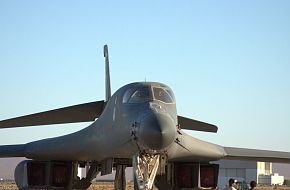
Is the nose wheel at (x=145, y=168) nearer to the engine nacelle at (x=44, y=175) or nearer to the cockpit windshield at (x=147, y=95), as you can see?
the cockpit windshield at (x=147, y=95)

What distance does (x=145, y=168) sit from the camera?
11352 millimetres

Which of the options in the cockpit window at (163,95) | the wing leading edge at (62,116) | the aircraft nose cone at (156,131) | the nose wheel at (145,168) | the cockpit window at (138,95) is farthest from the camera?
the wing leading edge at (62,116)

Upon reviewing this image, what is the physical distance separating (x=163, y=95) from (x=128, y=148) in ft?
4.44

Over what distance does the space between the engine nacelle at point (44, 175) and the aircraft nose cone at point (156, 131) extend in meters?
4.44

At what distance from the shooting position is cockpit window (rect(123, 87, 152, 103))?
11773 millimetres

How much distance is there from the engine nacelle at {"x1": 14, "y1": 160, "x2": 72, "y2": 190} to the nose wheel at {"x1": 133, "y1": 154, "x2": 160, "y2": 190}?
11.9ft

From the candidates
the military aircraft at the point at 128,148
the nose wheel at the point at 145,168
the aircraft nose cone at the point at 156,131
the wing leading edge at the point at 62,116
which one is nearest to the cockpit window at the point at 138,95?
the military aircraft at the point at 128,148

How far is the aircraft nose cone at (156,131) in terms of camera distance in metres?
10.3

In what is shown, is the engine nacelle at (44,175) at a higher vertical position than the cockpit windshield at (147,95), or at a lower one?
lower

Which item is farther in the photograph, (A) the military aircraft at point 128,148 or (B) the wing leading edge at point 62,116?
(B) the wing leading edge at point 62,116

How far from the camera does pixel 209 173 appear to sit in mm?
14695

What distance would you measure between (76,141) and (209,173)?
352cm

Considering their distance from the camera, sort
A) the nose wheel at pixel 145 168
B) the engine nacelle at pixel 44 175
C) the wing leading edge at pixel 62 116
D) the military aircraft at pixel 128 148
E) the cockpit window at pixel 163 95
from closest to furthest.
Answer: the military aircraft at pixel 128 148 → the nose wheel at pixel 145 168 → the cockpit window at pixel 163 95 → the engine nacelle at pixel 44 175 → the wing leading edge at pixel 62 116

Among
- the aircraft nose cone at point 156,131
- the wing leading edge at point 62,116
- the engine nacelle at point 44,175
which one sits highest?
the wing leading edge at point 62,116
